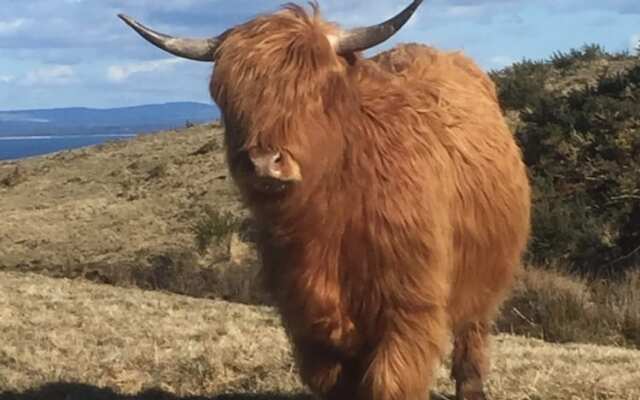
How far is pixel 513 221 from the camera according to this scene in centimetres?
756

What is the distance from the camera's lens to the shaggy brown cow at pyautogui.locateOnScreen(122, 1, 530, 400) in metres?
5.64

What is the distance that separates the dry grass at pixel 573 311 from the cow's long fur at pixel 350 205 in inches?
176

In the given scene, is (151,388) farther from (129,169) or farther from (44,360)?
(129,169)

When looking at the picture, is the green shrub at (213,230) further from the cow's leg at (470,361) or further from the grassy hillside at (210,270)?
the cow's leg at (470,361)

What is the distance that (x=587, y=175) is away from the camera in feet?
57.7

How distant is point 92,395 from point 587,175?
1116 centimetres

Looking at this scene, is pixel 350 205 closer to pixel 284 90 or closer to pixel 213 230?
pixel 284 90

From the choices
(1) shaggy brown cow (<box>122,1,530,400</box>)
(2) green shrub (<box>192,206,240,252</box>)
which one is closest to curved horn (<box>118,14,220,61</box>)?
(1) shaggy brown cow (<box>122,1,530,400</box>)

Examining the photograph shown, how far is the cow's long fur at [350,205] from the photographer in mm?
5672

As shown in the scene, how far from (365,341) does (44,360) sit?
3.55 meters

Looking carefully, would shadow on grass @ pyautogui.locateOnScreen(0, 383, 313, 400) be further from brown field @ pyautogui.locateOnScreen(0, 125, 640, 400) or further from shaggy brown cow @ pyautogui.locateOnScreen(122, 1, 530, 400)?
shaggy brown cow @ pyautogui.locateOnScreen(122, 1, 530, 400)

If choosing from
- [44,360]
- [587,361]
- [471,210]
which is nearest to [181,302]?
[44,360]

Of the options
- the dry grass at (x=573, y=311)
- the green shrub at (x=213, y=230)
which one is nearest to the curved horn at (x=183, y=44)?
the dry grass at (x=573, y=311)

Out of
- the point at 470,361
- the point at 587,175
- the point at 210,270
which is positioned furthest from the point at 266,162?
the point at 587,175
